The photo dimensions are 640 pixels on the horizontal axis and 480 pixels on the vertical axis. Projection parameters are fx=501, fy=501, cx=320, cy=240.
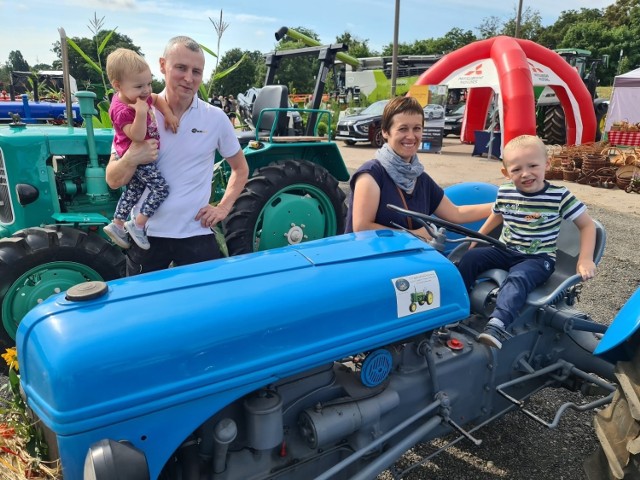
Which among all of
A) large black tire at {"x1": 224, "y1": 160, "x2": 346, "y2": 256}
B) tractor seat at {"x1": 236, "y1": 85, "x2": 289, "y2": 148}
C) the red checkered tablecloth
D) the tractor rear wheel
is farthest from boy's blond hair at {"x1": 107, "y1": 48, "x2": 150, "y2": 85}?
the red checkered tablecloth

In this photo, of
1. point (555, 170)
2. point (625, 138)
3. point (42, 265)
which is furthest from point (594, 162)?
point (42, 265)

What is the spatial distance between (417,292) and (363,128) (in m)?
13.6

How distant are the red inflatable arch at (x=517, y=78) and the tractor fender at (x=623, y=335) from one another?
8.29 meters

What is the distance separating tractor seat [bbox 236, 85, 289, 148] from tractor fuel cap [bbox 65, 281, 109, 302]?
3643 millimetres

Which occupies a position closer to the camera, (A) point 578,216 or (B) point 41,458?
(B) point 41,458

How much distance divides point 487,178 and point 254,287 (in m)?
8.93

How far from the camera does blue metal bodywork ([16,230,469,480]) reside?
1.17m

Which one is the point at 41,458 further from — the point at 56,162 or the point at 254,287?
the point at 56,162

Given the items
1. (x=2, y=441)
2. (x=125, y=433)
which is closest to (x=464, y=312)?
(x=125, y=433)

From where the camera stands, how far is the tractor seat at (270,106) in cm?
499

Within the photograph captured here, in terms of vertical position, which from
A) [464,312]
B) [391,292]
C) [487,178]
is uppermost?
[391,292]

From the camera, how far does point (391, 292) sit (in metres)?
1.58

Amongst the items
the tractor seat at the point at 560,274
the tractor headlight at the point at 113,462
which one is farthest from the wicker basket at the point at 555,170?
the tractor headlight at the point at 113,462

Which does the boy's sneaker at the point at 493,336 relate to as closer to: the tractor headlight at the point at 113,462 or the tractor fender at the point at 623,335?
the tractor fender at the point at 623,335
